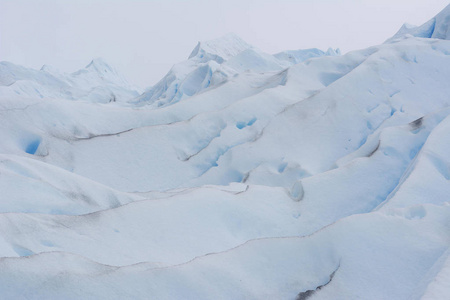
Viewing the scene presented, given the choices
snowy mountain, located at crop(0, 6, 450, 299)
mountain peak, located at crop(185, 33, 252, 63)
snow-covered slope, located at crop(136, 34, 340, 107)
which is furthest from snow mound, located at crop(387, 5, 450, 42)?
mountain peak, located at crop(185, 33, 252, 63)

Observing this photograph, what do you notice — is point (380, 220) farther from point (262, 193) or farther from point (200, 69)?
point (200, 69)

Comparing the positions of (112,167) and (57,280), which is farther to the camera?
(112,167)

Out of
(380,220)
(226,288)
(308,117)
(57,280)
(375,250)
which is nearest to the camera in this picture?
(57,280)

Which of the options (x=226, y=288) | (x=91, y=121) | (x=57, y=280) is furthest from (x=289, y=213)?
(x=91, y=121)

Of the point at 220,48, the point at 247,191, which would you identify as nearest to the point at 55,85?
the point at 220,48

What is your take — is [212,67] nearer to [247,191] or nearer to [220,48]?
[220,48]

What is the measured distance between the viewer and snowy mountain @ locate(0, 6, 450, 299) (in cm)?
326

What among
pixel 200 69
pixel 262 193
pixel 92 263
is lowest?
pixel 200 69

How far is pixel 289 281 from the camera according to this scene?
11.3ft

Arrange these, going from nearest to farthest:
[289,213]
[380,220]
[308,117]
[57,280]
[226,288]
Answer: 1. [57,280]
2. [226,288]
3. [380,220]
4. [289,213]
5. [308,117]

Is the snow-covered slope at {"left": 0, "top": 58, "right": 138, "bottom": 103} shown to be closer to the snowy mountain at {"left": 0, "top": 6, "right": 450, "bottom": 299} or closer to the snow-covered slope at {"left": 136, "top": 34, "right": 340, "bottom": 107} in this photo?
the snow-covered slope at {"left": 136, "top": 34, "right": 340, "bottom": 107}

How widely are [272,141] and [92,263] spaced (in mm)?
5690

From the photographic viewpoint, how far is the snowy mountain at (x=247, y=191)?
3.26m

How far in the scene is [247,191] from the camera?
5.52 metres
